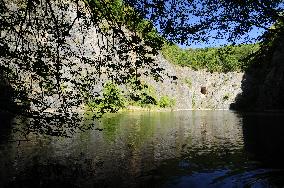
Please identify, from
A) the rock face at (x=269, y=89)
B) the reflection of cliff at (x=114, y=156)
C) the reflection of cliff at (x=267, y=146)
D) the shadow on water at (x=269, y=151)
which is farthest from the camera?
the rock face at (x=269, y=89)

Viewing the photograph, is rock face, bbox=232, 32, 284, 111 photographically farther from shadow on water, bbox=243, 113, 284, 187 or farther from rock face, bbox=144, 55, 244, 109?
shadow on water, bbox=243, 113, 284, 187

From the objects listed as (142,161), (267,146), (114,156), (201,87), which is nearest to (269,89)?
(201,87)

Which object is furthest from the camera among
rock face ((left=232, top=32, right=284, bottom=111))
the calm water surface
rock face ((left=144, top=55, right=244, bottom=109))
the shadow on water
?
rock face ((left=144, top=55, right=244, bottom=109))

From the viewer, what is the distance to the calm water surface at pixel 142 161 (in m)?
18.9

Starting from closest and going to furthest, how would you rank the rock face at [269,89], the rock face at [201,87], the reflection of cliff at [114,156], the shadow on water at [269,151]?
the reflection of cliff at [114,156] < the shadow on water at [269,151] < the rock face at [269,89] < the rock face at [201,87]

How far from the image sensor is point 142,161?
2527 centimetres

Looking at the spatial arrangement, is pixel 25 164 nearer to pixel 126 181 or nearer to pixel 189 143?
pixel 126 181

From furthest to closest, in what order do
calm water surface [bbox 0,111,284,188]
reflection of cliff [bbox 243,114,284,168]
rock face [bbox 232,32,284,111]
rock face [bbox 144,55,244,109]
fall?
rock face [bbox 144,55,244,109], rock face [bbox 232,32,284,111], reflection of cliff [bbox 243,114,284,168], calm water surface [bbox 0,111,284,188]

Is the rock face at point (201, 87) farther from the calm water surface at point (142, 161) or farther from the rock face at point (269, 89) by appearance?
the calm water surface at point (142, 161)

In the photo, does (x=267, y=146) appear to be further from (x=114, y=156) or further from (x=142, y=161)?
(x=114, y=156)

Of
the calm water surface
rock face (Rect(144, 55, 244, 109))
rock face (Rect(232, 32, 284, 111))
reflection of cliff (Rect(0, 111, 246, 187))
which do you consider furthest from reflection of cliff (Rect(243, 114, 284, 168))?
rock face (Rect(144, 55, 244, 109))

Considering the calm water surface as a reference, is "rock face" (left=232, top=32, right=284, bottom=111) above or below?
above

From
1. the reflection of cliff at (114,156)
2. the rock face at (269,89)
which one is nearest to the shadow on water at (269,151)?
the reflection of cliff at (114,156)

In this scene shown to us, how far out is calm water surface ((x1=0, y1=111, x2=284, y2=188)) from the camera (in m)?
18.9
